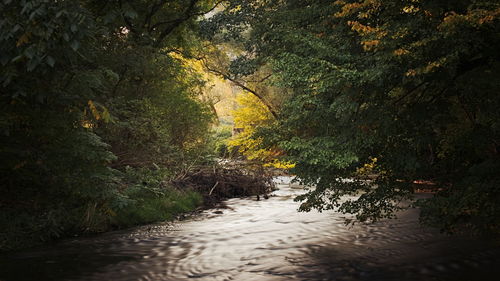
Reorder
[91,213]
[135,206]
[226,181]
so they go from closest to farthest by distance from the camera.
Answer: [91,213], [135,206], [226,181]

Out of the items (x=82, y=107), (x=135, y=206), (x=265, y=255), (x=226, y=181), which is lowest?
(x=265, y=255)

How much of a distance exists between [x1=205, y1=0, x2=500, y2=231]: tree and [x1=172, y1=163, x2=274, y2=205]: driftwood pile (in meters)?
8.51

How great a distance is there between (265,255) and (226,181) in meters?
10.4

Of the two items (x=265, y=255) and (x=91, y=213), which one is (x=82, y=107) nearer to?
(x=91, y=213)

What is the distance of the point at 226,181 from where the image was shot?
20.7 metres

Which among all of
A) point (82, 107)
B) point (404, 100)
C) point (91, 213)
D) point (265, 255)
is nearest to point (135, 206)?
point (91, 213)

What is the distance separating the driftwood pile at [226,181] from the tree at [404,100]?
335 inches

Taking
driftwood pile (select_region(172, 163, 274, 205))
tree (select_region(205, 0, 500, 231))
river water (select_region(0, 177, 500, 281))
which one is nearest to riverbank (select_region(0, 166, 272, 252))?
driftwood pile (select_region(172, 163, 274, 205))

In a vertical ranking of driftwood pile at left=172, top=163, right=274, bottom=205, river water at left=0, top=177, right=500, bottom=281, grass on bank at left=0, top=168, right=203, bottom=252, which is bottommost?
river water at left=0, top=177, right=500, bottom=281

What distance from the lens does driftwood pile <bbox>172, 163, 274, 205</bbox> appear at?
1930 cm

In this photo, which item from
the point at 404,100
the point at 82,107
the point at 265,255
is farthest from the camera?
the point at 265,255

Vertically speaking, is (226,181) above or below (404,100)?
below

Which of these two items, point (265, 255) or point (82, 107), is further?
point (265, 255)

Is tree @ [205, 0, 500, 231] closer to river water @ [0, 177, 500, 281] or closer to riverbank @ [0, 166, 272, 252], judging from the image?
river water @ [0, 177, 500, 281]
